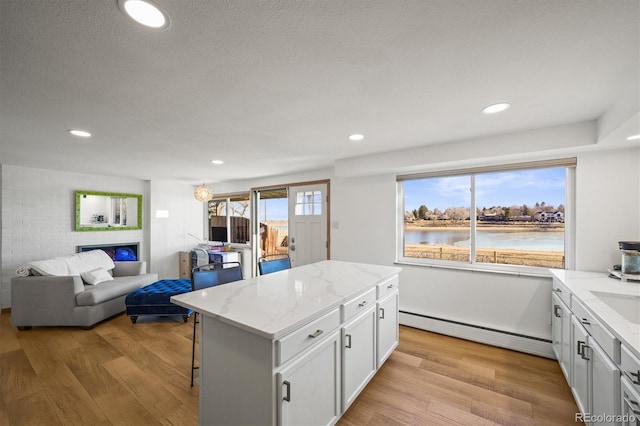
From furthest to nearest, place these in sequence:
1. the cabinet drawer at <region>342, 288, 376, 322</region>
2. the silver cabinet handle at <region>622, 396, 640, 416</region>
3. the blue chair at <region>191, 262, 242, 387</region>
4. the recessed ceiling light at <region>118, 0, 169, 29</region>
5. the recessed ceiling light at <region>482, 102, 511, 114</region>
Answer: the blue chair at <region>191, 262, 242, 387</region> → the recessed ceiling light at <region>482, 102, 511, 114</region> → the cabinet drawer at <region>342, 288, 376, 322</region> → the silver cabinet handle at <region>622, 396, 640, 416</region> → the recessed ceiling light at <region>118, 0, 169, 29</region>

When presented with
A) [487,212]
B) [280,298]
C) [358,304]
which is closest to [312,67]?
[280,298]

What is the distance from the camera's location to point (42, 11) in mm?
992

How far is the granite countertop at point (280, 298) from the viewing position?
49.2 inches

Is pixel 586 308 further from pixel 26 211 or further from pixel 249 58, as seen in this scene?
pixel 26 211

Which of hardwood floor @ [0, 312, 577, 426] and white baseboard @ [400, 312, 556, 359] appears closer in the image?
hardwood floor @ [0, 312, 577, 426]

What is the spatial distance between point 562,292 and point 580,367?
2.05 ft

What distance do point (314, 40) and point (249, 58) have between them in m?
0.35

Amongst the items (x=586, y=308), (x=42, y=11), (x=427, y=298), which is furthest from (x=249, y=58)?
(x=427, y=298)

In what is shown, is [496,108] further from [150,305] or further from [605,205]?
[150,305]

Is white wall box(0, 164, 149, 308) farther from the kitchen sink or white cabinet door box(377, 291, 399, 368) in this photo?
the kitchen sink

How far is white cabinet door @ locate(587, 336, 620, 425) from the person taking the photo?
48.3 inches

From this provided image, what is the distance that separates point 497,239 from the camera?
9.66 feet

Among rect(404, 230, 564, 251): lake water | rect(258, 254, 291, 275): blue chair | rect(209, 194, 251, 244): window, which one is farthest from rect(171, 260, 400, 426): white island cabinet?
rect(209, 194, 251, 244): window

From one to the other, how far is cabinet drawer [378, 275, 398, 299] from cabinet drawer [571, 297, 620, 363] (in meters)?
1.26
